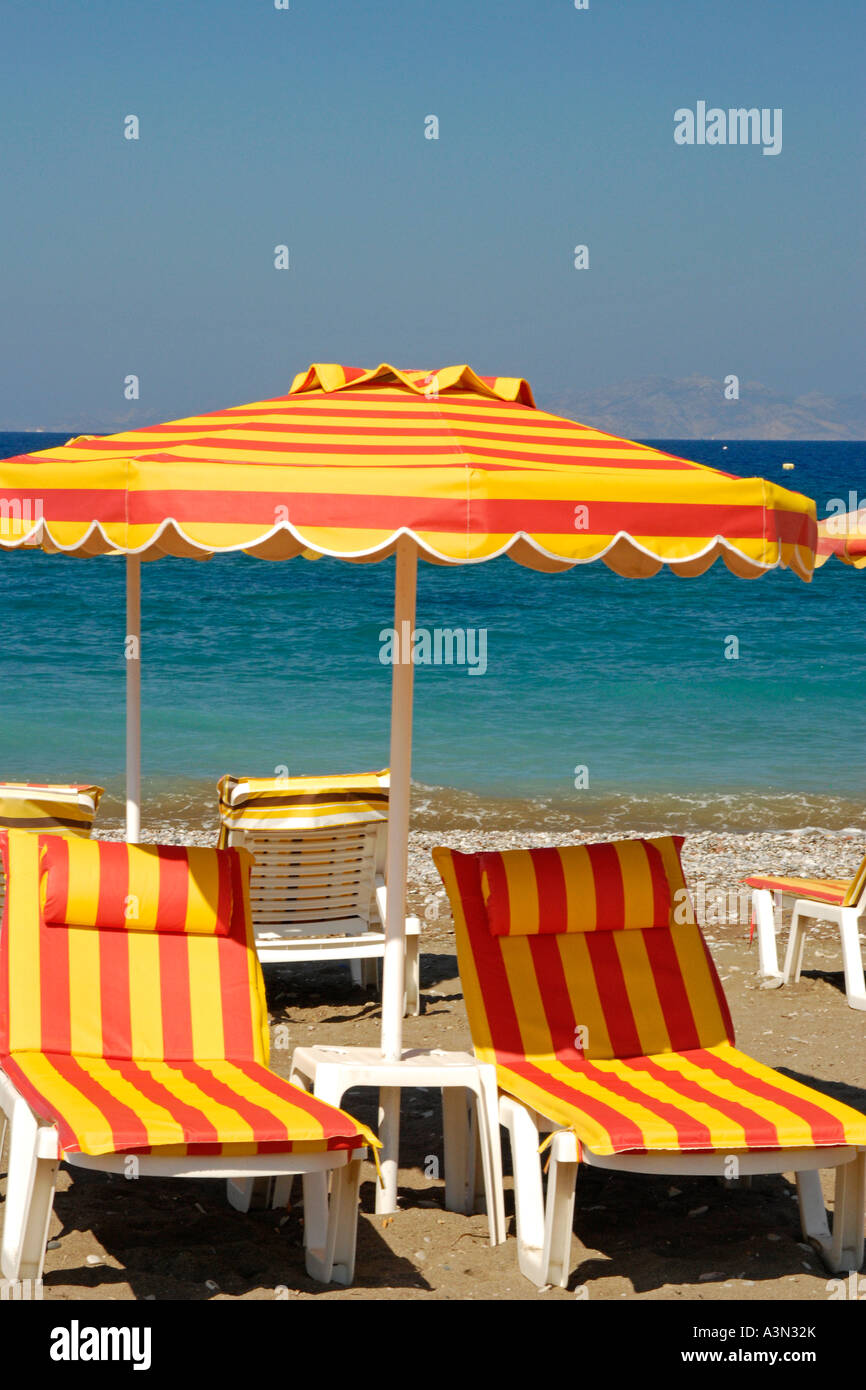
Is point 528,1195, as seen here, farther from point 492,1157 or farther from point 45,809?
point 45,809

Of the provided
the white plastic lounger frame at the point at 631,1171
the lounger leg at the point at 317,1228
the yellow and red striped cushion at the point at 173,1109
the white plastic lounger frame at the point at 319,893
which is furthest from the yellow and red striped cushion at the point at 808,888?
the lounger leg at the point at 317,1228

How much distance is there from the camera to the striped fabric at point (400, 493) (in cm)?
332

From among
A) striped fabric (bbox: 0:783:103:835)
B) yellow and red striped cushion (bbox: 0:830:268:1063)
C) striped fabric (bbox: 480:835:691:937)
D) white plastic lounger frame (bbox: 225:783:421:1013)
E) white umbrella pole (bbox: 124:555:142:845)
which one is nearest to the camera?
yellow and red striped cushion (bbox: 0:830:268:1063)

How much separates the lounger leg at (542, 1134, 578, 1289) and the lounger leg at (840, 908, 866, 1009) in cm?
287

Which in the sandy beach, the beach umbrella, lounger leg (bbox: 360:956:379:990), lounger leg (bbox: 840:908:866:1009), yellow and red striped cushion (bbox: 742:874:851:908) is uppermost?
the beach umbrella

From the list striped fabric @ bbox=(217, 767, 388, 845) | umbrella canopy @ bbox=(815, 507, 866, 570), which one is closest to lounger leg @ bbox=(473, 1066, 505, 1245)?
striped fabric @ bbox=(217, 767, 388, 845)

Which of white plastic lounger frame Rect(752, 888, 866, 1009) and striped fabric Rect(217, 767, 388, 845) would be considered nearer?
striped fabric Rect(217, 767, 388, 845)

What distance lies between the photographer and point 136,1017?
436 centimetres

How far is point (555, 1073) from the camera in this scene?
4262 mm

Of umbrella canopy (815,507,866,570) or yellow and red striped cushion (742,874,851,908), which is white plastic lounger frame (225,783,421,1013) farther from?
umbrella canopy (815,507,866,570)

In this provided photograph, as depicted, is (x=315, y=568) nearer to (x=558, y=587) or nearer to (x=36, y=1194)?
(x=558, y=587)

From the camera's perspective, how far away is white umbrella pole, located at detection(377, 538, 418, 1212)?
4.30 m

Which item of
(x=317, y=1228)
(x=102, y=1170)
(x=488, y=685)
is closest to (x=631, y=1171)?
(x=317, y=1228)
